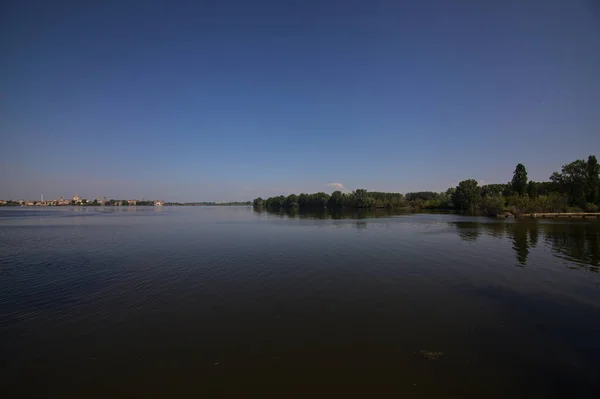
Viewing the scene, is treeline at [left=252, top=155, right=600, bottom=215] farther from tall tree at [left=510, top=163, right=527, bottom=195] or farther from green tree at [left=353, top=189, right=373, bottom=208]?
green tree at [left=353, top=189, right=373, bottom=208]

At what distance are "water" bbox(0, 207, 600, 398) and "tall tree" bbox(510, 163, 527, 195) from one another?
267 feet

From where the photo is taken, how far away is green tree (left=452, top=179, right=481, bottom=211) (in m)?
99.7

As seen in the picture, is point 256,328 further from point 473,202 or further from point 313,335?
point 473,202

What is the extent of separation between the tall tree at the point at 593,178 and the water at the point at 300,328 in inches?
3091

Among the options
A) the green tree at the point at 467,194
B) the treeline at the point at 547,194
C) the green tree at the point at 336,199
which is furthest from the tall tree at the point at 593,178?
the green tree at the point at 336,199

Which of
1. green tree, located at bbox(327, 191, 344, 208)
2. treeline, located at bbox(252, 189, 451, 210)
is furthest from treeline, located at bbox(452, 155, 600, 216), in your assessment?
green tree, located at bbox(327, 191, 344, 208)

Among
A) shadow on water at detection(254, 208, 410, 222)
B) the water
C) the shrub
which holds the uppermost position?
the shrub

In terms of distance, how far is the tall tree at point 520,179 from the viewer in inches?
3191

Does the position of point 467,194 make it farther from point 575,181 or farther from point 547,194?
point 575,181

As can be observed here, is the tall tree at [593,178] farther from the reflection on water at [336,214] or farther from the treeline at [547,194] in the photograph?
the reflection on water at [336,214]

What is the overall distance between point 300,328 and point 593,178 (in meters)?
98.1

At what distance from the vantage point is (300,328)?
834 centimetres

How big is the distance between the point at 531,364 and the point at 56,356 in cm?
1188

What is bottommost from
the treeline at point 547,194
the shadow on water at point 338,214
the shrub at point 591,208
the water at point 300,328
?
the water at point 300,328
